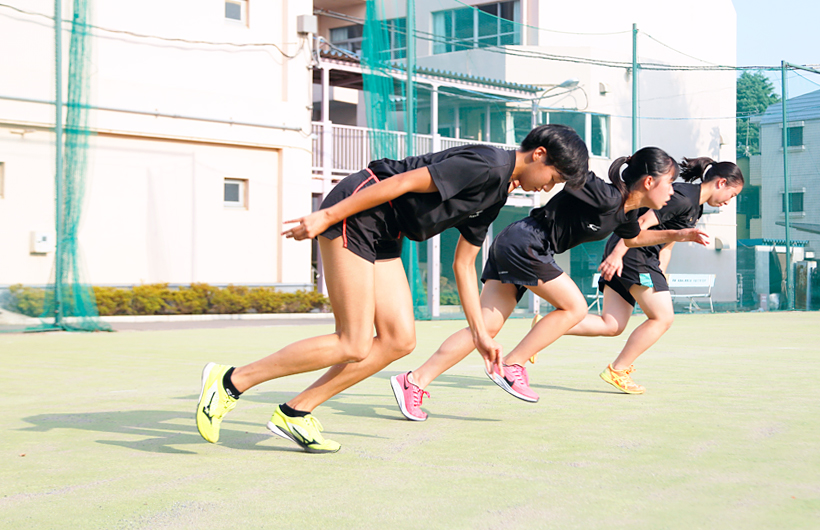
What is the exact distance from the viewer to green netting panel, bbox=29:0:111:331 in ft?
40.4

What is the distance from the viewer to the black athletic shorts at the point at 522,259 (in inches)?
202

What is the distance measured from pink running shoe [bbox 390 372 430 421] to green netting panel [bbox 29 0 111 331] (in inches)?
344

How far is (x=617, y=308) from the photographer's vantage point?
20.4ft

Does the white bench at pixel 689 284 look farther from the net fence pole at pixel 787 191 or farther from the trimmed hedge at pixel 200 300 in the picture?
the trimmed hedge at pixel 200 300

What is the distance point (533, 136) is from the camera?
3836 millimetres

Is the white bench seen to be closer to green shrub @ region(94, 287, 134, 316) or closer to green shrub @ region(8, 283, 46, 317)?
green shrub @ region(94, 287, 134, 316)

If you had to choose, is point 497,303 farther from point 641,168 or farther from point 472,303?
point 472,303

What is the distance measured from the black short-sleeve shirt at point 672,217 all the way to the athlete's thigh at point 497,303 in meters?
1.00

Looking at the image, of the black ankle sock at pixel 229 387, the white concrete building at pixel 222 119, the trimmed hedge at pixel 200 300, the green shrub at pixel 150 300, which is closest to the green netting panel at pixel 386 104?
the white concrete building at pixel 222 119

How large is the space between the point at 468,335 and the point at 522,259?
1.76 ft

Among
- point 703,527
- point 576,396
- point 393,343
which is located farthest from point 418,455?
point 576,396

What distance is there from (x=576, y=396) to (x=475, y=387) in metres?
0.81

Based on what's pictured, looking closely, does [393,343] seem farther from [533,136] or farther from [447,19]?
[447,19]

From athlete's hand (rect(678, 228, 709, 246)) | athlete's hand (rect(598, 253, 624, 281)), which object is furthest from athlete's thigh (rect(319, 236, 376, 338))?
athlete's hand (rect(678, 228, 709, 246))
